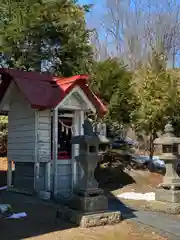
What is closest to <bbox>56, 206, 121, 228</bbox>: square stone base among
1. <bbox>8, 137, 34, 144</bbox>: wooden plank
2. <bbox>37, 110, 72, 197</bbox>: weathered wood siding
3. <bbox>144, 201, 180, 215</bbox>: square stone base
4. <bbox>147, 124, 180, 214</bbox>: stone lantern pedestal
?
<bbox>144, 201, 180, 215</bbox>: square stone base

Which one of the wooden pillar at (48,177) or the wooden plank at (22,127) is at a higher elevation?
the wooden plank at (22,127)

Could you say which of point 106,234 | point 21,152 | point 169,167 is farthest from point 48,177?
point 106,234

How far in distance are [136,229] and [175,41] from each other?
26.2 metres

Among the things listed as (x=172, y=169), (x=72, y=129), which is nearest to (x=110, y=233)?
(x=172, y=169)

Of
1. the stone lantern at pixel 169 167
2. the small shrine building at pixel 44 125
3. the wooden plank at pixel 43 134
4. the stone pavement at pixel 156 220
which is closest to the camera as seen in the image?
the stone pavement at pixel 156 220

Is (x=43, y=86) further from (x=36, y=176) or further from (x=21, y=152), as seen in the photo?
(x=36, y=176)

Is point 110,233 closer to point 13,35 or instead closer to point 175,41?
point 13,35

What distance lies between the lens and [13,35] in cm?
999

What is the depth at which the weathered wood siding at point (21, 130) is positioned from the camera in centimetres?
1082

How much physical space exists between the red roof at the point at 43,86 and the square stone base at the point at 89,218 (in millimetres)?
3538

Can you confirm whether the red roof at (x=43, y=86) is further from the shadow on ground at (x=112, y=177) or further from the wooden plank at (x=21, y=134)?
the shadow on ground at (x=112, y=177)

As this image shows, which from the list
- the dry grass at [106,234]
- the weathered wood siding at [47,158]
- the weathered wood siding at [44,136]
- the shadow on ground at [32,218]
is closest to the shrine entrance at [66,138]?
the weathered wood siding at [47,158]

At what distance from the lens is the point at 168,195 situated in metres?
9.95

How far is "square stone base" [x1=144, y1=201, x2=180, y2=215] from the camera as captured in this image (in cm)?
952
